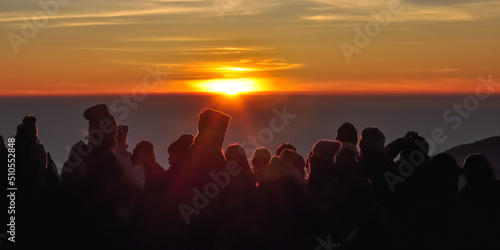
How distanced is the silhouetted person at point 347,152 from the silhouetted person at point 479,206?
1.53m

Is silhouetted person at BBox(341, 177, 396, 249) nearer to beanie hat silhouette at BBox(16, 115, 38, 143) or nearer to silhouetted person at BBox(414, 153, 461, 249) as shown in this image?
silhouetted person at BBox(414, 153, 461, 249)

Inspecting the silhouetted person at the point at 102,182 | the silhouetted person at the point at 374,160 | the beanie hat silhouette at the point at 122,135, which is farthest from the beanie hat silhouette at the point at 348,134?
the silhouetted person at the point at 102,182

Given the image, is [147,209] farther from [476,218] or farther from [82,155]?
[476,218]

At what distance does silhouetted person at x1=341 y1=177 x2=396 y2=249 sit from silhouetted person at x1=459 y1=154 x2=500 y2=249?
856 millimetres

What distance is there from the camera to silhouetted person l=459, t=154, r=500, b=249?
987 cm

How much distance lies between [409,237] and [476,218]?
2.42 ft

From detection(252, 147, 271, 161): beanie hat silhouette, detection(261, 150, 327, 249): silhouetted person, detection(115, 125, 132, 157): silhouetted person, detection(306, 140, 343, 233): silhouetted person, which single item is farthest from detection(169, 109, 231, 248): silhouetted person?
detection(252, 147, 271, 161): beanie hat silhouette

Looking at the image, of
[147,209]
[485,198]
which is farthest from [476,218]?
[147,209]

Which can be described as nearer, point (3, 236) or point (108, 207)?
point (108, 207)

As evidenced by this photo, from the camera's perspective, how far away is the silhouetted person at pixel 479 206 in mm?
9867

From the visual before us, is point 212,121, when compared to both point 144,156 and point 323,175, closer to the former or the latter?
point 323,175

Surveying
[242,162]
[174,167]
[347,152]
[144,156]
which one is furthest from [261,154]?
[174,167]

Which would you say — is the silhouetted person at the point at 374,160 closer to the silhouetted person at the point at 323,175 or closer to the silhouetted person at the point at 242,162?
the silhouetted person at the point at 323,175

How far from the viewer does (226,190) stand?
32.6ft
